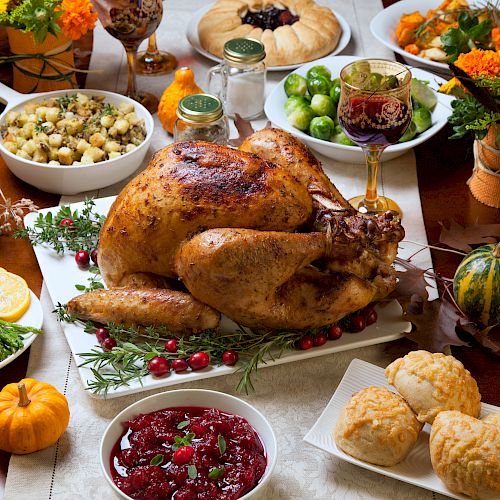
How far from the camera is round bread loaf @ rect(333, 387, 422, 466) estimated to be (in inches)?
84.0

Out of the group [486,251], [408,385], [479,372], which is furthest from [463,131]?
[408,385]

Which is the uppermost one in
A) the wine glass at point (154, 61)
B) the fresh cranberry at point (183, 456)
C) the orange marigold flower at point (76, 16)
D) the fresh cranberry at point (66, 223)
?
the orange marigold flower at point (76, 16)

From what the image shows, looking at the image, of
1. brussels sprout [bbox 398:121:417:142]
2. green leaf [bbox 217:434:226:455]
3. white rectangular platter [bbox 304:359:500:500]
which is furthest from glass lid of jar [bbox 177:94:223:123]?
green leaf [bbox 217:434:226:455]

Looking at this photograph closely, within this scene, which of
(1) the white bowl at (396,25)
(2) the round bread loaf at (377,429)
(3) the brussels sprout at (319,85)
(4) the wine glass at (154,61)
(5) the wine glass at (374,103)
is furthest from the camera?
(4) the wine glass at (154,61)

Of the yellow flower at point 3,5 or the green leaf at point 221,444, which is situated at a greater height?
the yellow flower at point 3,5

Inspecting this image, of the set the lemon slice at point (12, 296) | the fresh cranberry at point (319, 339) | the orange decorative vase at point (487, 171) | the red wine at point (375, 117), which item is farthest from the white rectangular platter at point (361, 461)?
the orange decorative vase at point (487, 171)

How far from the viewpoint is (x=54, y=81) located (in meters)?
3.88

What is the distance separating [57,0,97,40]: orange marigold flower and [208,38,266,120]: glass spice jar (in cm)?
56

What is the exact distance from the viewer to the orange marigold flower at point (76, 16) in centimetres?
362

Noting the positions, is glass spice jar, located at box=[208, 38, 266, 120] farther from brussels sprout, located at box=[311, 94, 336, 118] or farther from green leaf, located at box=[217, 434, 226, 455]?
green leaf, located at box=[217, 434, 226, 455]

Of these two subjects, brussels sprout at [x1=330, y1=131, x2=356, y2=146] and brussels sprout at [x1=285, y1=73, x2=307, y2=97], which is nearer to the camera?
brussels sprout at [x1=330, y1=131, x2=356, y2=146]

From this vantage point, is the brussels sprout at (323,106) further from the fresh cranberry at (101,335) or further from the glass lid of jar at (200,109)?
the fresh cranberry at (101,335)

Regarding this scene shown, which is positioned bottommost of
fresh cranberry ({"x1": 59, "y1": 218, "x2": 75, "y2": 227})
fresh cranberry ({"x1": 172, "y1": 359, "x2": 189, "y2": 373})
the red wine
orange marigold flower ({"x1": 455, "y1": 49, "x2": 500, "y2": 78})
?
fresh cranberry ({"x1": 59, "y1": 218, "x2": 75, "y2": 227})

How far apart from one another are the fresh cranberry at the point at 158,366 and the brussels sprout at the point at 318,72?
69.6 inches
